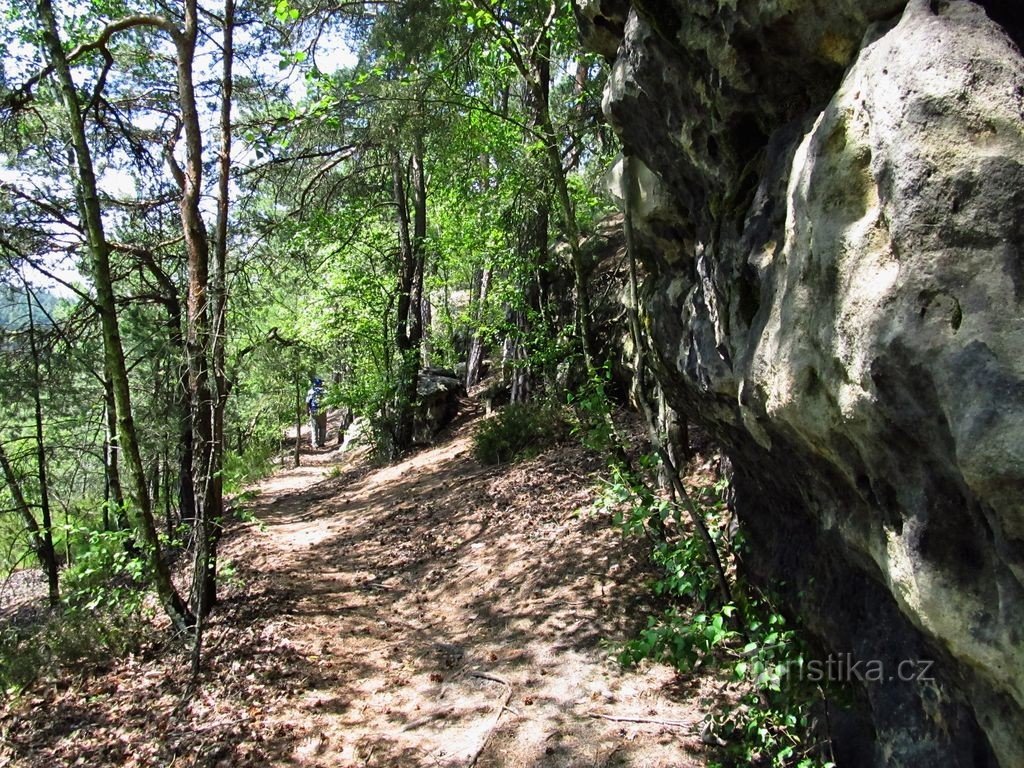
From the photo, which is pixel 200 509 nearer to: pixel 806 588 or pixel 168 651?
pixel 168 651

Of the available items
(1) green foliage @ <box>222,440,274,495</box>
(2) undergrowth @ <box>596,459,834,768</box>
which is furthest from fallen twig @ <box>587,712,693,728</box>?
(1) green foliage @ <box>222,440,274,495</box>

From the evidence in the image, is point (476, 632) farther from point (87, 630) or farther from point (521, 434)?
point (521, 434)

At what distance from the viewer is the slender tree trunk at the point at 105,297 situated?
5719 mm

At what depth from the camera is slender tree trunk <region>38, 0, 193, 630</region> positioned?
5.72 meters

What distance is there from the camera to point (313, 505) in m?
12.7

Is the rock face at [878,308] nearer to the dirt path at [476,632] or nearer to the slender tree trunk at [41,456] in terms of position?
the dirt path at [476,632]

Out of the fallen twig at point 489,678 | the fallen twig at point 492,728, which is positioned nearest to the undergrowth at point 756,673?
the fallen twig at point 492,728

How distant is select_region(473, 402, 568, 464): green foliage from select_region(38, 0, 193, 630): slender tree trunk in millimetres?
5502

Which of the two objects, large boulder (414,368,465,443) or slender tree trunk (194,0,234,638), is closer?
slender tree trunk (194,0,234,638)

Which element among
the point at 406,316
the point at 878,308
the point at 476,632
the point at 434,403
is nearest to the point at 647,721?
the point at 476,632

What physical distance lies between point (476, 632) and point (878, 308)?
4.88m

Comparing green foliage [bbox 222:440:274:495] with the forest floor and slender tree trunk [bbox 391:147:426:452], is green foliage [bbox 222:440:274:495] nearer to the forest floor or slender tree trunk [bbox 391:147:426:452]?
slender tree trunk [bbox 391:147:426:452]

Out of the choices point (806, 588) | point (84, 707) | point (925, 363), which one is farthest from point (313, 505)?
point (925, 363)

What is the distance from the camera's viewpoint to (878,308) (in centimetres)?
214
